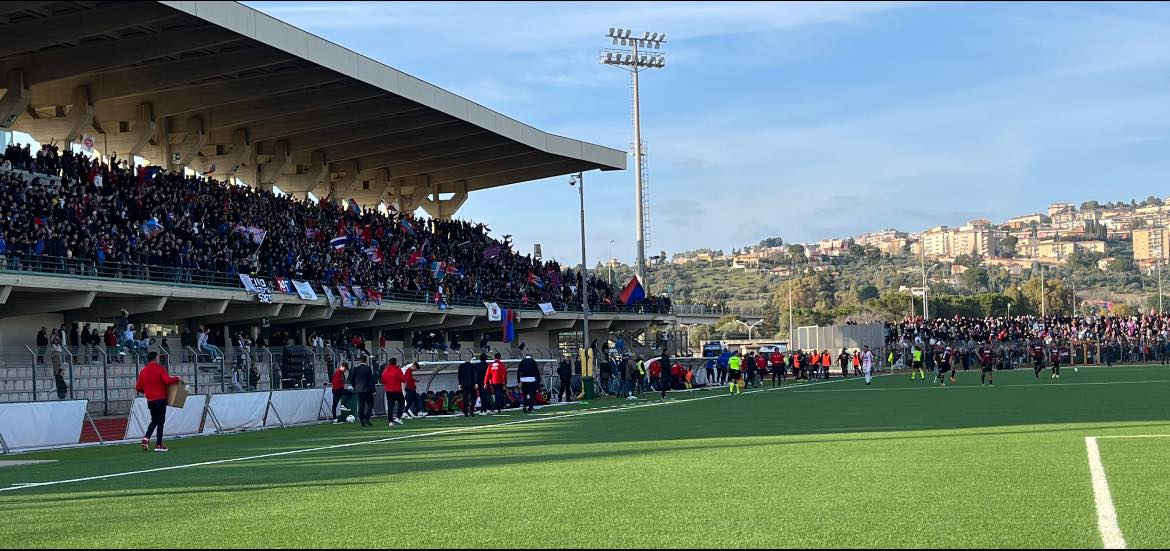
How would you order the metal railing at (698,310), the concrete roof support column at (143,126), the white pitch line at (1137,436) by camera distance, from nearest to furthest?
the white pitch line at (1137,436)
the concrete roof support column at (143,126)
the metal railing at (698,310)

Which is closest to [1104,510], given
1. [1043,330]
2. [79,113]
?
[79,113]

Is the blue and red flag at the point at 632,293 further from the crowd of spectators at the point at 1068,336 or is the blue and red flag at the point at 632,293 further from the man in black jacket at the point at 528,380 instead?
the man in black jacket at the point at 528,380

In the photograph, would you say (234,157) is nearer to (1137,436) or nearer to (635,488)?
(1137,436)

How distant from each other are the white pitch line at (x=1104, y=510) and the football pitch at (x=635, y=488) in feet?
0.07

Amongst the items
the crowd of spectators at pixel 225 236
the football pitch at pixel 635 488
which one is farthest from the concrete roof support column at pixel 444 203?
the football pitch at pixel 635 488

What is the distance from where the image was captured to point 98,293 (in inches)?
1331

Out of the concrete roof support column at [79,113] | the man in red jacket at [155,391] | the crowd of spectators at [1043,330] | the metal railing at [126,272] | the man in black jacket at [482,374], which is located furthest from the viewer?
the crowd of spectators at [1043,330]

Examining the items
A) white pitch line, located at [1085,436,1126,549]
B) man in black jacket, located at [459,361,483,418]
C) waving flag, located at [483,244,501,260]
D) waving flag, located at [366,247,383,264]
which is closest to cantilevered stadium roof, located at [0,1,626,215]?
waving flag, located at [483,244,501,260]

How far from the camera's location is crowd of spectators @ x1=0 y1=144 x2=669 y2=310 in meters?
33.0

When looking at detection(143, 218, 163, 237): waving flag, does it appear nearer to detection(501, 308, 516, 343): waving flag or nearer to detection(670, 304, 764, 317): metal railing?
detection(501, 308, 516, 343): waving flag

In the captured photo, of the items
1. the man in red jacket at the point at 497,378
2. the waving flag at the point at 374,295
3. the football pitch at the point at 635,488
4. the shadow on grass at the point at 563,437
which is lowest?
the shadow on grass at the point at 563,437

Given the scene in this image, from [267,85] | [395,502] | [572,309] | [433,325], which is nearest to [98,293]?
[267,85]

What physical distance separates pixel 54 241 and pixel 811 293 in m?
170

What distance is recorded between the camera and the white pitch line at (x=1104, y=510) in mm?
8266
